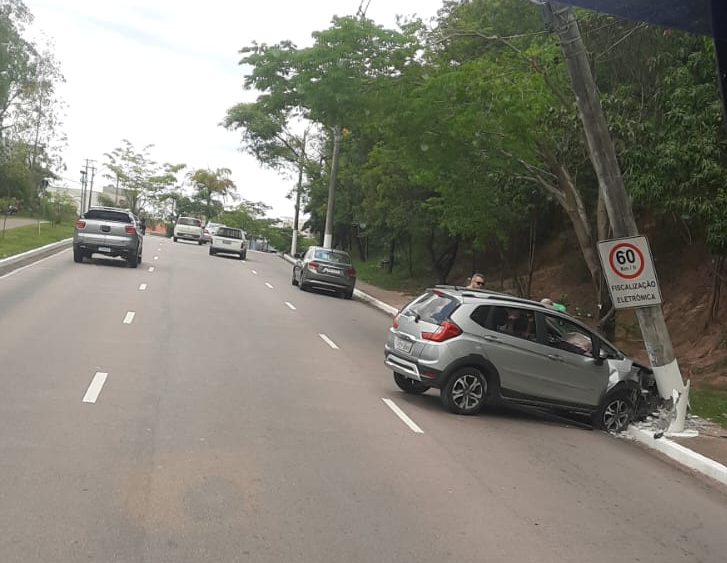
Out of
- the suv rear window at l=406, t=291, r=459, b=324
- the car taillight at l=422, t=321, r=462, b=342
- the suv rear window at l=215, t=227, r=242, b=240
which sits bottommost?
the car taillight at l=422, t=321, r=462, b=342

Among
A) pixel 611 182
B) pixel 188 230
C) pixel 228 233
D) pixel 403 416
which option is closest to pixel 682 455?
pixel 403 416

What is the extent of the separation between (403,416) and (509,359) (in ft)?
6.02

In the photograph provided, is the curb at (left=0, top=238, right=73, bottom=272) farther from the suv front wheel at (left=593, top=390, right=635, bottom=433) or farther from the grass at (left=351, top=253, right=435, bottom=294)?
the suv front wheel at (left=593, top=390, right=635, bottom=433)

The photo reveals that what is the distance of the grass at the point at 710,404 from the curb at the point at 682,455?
1781 mm

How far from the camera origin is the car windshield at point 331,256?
30.0 m

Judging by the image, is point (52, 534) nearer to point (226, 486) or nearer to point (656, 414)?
point (226, 486)

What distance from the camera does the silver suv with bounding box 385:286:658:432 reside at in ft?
37.7

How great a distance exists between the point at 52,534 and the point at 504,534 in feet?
10.3

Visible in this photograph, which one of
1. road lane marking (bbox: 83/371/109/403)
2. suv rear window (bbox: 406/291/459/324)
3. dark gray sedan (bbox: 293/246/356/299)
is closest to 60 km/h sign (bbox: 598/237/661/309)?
suv rear window (bbox: 406/291/459/324)

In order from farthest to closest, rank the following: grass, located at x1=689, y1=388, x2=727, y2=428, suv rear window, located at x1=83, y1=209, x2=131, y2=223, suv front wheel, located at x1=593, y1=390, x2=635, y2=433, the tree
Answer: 1. the tree
2. suv rear window, located at x1=83, y1=209, x2=131, y2=223
3. grass, located at x1=689, y1=388, x2=727, y2=428
4. suv front wheel, located at x1=593, y1=390, x2=635, y2=433

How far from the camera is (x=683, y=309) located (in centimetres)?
2288

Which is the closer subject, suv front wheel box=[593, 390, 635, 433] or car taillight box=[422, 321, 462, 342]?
car taillight box=[422, 321, 462, 342]

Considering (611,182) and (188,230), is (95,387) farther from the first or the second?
(188,230)

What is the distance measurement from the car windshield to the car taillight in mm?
18353
